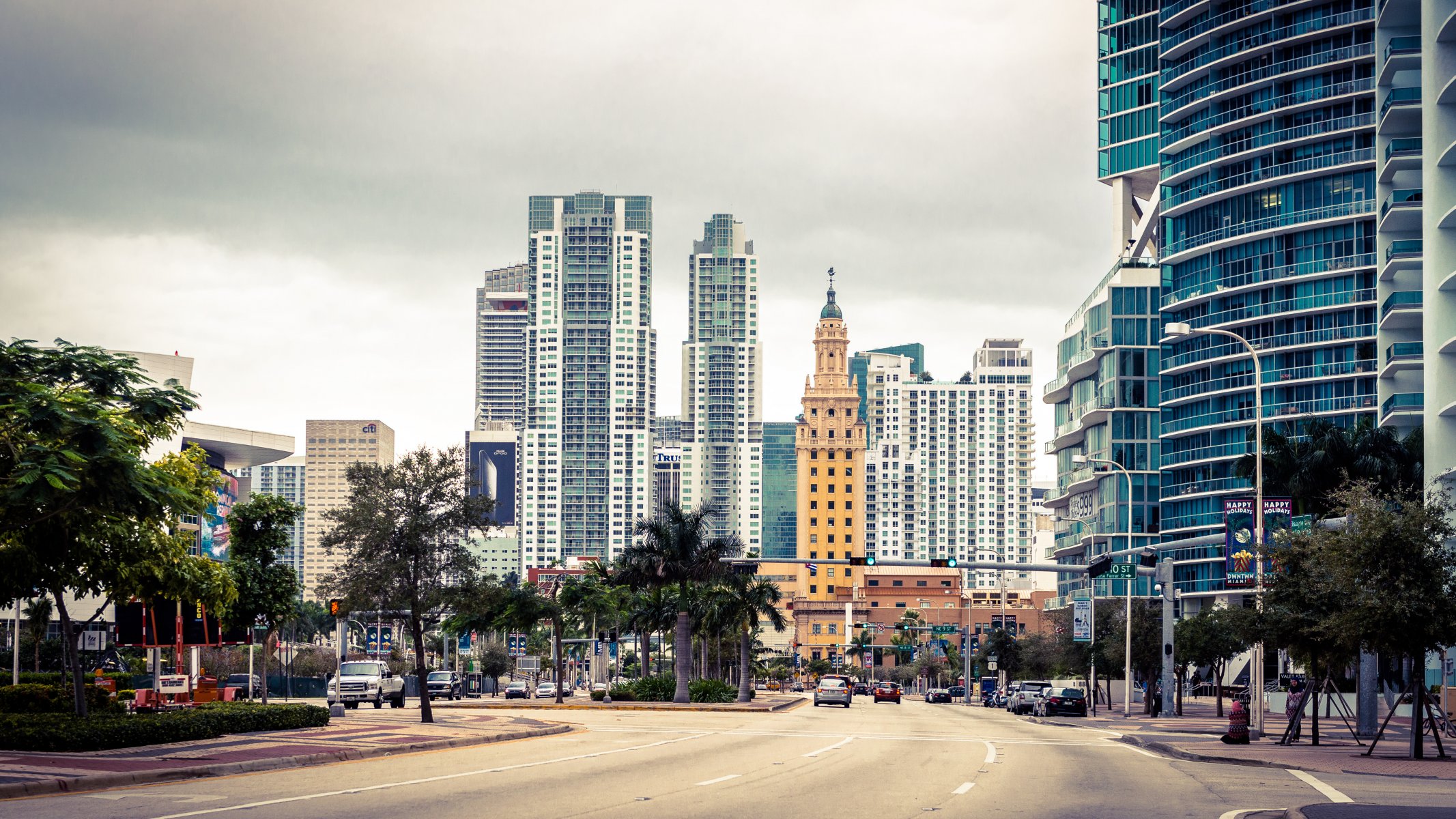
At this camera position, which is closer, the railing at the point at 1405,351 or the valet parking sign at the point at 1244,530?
the valet parking sign at the point at 1244,530

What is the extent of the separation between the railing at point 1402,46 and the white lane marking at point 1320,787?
6187 centimetres

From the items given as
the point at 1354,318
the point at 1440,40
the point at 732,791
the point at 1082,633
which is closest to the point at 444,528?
the point at 732,791

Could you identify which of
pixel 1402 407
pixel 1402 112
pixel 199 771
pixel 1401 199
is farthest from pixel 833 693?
pixel 199 771

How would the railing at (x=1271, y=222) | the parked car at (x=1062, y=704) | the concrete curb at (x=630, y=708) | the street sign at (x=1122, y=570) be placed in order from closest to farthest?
the street sign at (x=1122, y=570) < the concrete curb at (x=630, y=708) < the parked car at (x=1062, y=704) < the railing at (x=1271, y=222)

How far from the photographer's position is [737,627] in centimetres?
8350

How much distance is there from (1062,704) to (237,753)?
170 ft

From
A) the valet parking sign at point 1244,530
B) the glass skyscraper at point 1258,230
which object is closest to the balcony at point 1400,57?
the glass skyscraper at point 1258,230

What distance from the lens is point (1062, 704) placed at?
72.5 metres

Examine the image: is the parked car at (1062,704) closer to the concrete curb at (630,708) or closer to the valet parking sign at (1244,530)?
the concrete curb at (630,708)

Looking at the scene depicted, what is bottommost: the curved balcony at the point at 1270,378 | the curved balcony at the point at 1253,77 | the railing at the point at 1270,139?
the curved balcony at the point at 1270,378

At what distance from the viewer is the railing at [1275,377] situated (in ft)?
362

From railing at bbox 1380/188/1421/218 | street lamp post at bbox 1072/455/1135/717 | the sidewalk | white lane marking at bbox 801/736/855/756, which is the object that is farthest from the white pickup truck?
railing at bbox 1380/188/1421/218

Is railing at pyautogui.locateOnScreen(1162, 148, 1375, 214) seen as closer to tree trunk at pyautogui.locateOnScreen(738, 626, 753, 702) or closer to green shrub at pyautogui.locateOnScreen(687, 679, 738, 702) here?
tree trunk at pyautogui.locateOnScreen(738, 626, 753, 702)

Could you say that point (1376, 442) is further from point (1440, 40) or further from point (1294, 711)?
point (1294, 711)
